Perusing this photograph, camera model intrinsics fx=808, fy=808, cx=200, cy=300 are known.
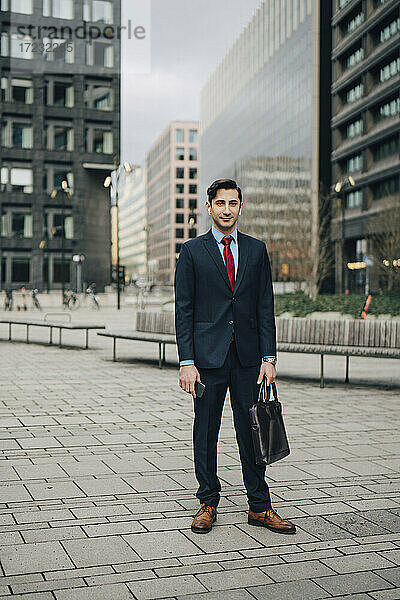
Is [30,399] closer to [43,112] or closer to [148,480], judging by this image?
[148,480]

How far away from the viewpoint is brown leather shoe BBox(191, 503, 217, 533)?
4641mm

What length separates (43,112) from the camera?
73.0 m

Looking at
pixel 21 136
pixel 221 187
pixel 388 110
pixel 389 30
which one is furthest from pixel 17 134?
pixel 221 187

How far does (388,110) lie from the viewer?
5588cm

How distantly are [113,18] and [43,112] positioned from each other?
1037 cm

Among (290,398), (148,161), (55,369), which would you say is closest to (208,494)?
(290,398)

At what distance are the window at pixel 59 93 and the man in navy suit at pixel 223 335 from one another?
71524 mm

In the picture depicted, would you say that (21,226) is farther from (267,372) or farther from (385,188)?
(267,372)

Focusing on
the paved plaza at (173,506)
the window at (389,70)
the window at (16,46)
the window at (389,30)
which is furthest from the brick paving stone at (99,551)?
the window at (16,46)

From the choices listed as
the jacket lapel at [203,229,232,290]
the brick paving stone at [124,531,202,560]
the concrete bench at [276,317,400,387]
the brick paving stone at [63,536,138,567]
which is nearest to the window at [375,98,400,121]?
the concrete bench at [276,317,400,387]

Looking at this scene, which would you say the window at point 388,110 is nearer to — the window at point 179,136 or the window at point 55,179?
the window at point 55,179

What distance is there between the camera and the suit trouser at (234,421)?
4730mm

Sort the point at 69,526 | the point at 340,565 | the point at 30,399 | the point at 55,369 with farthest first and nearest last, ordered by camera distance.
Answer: the point at 55,369 → the point at 30,399 → the point at 69,526 → the point at 340,565

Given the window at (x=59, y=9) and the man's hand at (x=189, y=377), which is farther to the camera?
the window at (x=59, y=9)
